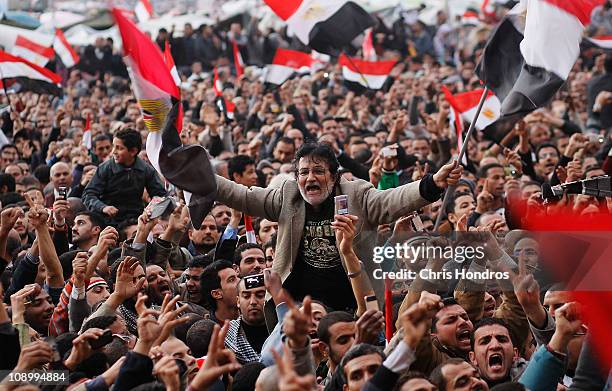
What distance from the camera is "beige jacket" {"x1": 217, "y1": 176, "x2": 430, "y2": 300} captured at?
20.6 ft

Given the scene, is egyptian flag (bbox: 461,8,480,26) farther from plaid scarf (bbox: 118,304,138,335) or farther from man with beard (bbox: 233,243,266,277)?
plaid scarf (bbox: 118,304,138,335)

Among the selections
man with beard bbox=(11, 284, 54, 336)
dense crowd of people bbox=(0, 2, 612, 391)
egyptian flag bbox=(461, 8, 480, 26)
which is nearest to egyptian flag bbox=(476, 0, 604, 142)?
dense crowd of people bbox=(0, 2, 612, 391)

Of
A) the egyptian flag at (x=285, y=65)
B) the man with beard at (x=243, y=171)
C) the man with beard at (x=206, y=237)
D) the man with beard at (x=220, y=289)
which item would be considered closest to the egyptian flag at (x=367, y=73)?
the egyptian flag at (x=285, y=65)

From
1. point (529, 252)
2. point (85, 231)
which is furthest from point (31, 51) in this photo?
point (529, 252)

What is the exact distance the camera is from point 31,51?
1525cm

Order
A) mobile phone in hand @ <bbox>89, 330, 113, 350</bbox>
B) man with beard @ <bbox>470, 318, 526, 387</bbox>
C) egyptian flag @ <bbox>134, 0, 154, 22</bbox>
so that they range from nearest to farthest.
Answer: mobile phone in hand @ <bbox>89, 330, 113, 350</bbox>, man with beard @ <bbox>470, 318, 526, 387</bbox>, egyptian flag @ <bbox>134, 0, 154, 22</bbox>

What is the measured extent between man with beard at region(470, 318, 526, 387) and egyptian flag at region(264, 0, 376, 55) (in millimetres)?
5765

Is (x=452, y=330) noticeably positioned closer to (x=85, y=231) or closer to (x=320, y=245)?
(x=320, y=245)

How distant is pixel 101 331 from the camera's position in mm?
5699

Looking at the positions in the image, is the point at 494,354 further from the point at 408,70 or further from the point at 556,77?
the point at 408,70

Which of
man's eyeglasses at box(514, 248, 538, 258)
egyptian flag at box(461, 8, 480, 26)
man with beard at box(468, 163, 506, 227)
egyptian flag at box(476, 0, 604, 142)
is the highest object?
egyptian flag at box(476, 0, 604, 142)

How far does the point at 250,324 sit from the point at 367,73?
8.84 meters

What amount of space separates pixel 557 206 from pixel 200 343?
2.51 metres

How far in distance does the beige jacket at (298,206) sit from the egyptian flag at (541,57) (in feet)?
3.78
